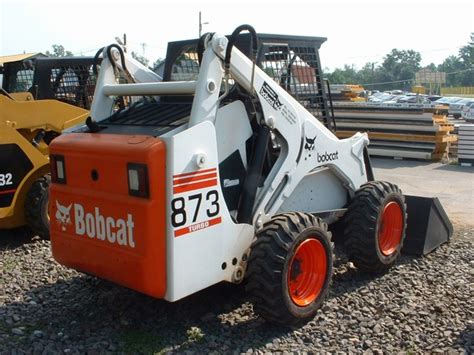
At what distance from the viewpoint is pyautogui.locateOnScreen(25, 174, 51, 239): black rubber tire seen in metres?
6.17

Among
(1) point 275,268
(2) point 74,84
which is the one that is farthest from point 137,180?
(2) point 74,84

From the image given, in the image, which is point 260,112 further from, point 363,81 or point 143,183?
point 363,81

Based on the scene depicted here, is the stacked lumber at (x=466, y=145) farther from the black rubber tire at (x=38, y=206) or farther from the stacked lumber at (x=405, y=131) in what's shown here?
the black rubber tire at (x=38, y=206)

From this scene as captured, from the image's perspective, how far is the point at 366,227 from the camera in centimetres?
486

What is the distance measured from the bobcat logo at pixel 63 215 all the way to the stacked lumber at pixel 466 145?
10.7 meters

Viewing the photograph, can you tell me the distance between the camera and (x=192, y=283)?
353 centimetres

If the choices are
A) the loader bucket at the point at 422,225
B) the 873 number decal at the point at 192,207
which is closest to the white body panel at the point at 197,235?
the 873 number decal at the point at 192,207

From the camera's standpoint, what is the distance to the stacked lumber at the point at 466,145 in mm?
12531

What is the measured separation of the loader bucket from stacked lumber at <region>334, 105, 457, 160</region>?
7.35 meters

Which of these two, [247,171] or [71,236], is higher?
[247,171]

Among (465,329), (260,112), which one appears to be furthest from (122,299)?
(465,329)

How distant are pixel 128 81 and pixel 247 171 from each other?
1375 mm

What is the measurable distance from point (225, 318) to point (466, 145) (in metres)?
10.1

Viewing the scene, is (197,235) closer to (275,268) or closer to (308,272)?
(275,268)
